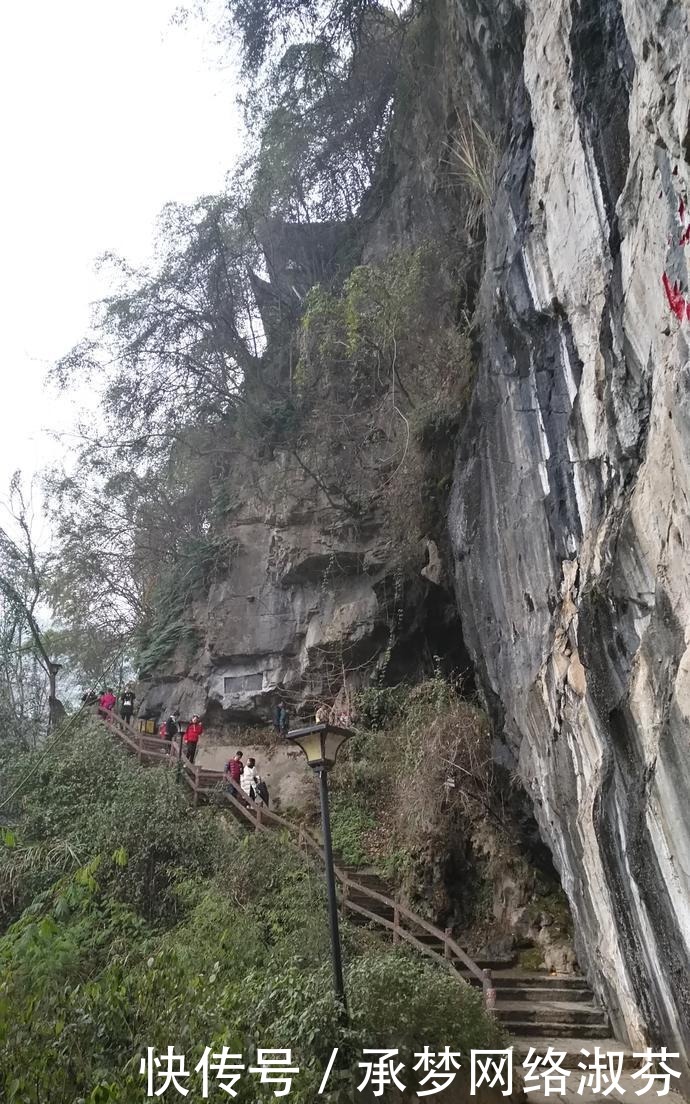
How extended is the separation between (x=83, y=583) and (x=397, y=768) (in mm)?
10497

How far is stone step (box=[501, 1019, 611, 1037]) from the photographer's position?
8016mm

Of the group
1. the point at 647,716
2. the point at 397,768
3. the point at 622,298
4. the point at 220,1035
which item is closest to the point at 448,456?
the point at 397,768

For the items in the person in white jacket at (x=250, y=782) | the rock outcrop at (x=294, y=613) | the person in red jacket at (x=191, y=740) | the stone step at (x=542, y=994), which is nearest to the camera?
the stone step at (x=542, y=994)

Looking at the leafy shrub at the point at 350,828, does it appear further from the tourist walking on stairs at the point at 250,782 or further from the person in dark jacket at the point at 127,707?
the person in dark jacket at the point at 127,707

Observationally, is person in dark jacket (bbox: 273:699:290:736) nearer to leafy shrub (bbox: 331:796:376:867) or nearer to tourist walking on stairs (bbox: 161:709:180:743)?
tourist walking on stairs (bbox: 161:709:180:743)

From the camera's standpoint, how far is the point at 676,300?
5434 mm

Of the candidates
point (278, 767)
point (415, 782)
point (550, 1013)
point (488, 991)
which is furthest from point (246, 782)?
point (550, 1013)

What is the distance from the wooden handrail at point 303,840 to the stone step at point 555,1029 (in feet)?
1.84

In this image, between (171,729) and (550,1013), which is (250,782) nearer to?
(171,729)

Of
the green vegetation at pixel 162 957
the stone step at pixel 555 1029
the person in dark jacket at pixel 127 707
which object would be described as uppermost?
the person in dark jacket at pixel 127 707

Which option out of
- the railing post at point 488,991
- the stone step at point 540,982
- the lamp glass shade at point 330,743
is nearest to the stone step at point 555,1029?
the railing post at point 488,991

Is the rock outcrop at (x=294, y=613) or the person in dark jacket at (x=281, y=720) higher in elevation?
the rock outcrop at (x=294, y=613)

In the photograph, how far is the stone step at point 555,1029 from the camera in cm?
802

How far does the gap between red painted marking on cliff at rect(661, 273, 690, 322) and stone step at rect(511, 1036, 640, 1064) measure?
668 cm
